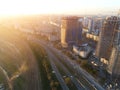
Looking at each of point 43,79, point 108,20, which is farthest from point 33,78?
point 108,20

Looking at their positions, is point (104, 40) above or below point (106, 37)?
below

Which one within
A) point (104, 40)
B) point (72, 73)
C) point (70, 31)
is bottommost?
point (72, 73)

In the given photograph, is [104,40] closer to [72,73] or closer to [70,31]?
[72,73]

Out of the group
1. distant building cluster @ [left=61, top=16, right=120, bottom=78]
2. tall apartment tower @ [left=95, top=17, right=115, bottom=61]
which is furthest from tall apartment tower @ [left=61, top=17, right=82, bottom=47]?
tall apartment tower @ [left=95, top=17, right=115, bottom=61]

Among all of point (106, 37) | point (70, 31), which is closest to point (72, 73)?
point (106, 37)

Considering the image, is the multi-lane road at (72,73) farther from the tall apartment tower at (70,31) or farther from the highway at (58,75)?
the tall apartment tower at (70,31)

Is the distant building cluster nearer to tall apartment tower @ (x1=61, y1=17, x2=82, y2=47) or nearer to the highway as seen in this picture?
tall apartment tower @ (x1=61, y1=17, x2=82, y2=47)
